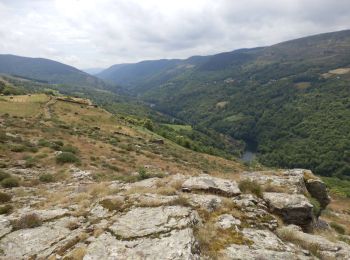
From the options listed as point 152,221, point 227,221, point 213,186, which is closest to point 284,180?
point 213,186

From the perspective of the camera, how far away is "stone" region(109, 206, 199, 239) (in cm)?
1098

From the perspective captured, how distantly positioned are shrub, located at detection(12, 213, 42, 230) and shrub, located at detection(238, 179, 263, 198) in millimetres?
9192

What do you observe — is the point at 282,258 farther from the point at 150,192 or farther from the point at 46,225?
the point at 46,225

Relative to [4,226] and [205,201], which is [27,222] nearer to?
[4,226]

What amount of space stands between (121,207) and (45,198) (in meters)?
6.25

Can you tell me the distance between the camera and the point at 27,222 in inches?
500

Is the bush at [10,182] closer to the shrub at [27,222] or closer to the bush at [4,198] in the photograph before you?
the bush at [4,198]

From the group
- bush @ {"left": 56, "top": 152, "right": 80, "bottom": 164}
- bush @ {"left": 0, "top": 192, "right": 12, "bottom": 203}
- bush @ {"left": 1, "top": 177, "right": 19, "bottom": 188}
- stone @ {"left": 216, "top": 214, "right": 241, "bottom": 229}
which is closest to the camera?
stone @ {"left": 216, "top": 214, "right": 241, "bottom": 229}

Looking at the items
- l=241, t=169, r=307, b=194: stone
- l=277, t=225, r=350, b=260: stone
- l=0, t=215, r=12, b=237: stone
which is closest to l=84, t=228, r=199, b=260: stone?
l=0, t=215, r=12, b=237: stone

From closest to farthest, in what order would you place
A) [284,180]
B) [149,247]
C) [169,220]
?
[149,247] → [169,220] → [284,180]

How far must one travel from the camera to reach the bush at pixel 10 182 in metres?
20.2

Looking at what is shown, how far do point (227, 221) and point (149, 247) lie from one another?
3706mm

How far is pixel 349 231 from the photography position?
69.4 ft

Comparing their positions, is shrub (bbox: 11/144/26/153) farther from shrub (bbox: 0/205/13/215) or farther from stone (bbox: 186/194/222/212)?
stone (bbox: 186/194/222/212)
